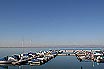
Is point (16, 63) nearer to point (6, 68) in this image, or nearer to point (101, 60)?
point (6, 68)

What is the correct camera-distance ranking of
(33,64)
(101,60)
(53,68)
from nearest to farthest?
(53,68) → (33,64) → (101,60)

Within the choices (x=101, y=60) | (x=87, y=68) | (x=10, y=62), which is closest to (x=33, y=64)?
(x=10, y=62)

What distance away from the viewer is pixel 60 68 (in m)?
17.7

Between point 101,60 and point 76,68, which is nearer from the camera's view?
point 76,68

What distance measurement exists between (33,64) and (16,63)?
2.00 metres

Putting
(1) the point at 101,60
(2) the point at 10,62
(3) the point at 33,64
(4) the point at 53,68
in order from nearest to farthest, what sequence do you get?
(4) the point at 53,68, (3) the point at 33,64, (2) the point at 10,62, (1) the point at 101,60

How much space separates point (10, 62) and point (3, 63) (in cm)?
81

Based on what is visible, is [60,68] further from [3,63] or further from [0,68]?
[3,63]

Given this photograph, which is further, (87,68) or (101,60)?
(101,60)

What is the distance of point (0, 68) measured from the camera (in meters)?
18.7

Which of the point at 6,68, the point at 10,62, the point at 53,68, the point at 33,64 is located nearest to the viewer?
the point at 53,68

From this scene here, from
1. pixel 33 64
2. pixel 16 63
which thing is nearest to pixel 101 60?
pixel 33 64

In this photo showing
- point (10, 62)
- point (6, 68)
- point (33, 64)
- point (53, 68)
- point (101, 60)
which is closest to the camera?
point (53, 68)

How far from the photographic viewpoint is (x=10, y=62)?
2239 cm
